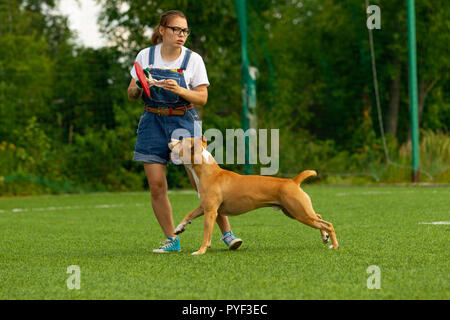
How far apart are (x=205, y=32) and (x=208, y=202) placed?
33.0 feet

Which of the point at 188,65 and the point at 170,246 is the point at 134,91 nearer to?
the point at 188,65

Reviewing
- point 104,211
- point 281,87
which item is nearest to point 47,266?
point 104,211

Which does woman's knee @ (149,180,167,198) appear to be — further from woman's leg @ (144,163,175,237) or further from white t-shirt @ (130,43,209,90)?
white t-shirt @ (130,43,209,90)

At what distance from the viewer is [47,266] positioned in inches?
185

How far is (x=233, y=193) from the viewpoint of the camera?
17.1 feet

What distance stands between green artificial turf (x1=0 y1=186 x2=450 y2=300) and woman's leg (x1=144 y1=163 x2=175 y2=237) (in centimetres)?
23

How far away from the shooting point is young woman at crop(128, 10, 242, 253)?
537cm

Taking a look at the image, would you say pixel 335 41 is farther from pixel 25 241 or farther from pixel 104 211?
pixel 25 241

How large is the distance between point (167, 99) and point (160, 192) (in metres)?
0.75
